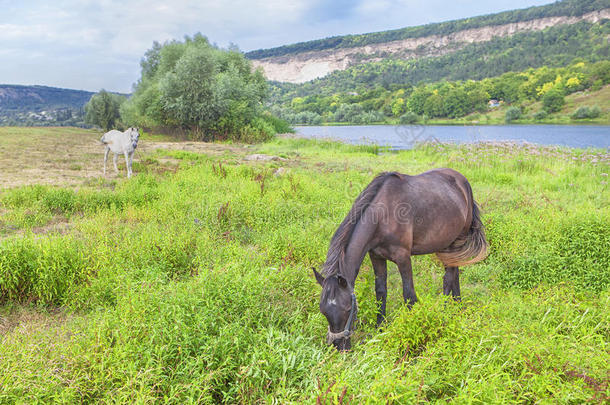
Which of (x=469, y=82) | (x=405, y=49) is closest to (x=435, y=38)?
(x=405, y=49)

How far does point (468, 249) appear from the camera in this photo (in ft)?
14.7

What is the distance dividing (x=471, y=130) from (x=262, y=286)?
17.0 m

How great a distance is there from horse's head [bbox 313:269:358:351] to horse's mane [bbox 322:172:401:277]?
138 millimetres

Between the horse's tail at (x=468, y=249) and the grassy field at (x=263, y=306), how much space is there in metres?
0.56

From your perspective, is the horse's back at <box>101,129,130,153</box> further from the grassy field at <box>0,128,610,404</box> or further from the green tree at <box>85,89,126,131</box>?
the green tree at <box>85,89,126,131</box>

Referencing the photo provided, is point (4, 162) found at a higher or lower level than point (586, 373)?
higher

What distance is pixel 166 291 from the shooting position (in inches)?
132

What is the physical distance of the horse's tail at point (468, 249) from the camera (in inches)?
175

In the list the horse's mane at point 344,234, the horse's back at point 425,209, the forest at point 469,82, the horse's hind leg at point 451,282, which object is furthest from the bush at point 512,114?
the horse's mane at point 344,234

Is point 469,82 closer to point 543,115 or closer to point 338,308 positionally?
point 543,115

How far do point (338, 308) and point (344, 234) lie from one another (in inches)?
30.0

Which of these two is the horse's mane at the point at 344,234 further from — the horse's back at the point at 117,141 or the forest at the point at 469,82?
the forest at the point at 469,82

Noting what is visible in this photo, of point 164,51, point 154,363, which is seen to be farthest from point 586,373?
point 164,51

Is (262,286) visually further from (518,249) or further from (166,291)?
(518,249)
